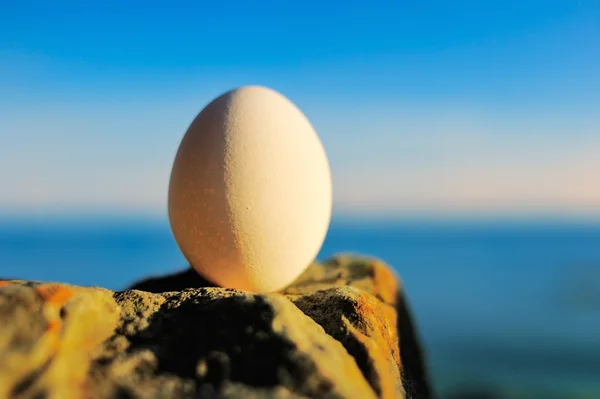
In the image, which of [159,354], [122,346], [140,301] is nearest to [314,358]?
[159,354]

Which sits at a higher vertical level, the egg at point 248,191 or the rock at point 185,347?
the egg at point 248,191

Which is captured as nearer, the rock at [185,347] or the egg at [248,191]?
the rock at [185,347]

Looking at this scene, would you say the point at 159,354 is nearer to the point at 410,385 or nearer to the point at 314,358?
the point at 314,358

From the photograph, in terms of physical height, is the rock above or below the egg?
below

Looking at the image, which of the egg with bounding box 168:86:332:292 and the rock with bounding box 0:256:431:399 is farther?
the egg with bounding box 168:86:332:292

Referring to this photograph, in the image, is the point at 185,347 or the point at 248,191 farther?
the point at 248,191
